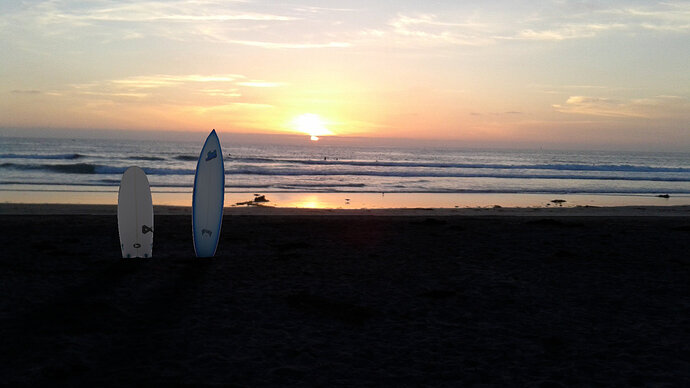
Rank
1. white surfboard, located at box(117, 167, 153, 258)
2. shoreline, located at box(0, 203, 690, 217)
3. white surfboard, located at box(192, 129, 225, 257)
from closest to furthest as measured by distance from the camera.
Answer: white surfboard, located at box(117, 167, 153, 258), white surfboard, located at box(192, 129, 225, 257), shoreline, located at box(0, 203, 690, 217)

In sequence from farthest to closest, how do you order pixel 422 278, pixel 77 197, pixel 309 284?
pixel 77 197
pixel 422 278
pixel 309 284

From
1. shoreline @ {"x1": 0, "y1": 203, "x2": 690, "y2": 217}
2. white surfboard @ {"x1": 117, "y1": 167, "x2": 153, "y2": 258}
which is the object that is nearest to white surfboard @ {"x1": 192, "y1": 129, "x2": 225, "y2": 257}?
white surfboard @ {"x1": 117, "y1": 167, "x2": 153, "y2": 258}

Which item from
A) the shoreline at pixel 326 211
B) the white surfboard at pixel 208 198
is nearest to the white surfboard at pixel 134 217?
the white surfboard at pixel 208 198

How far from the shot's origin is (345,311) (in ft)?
21.9

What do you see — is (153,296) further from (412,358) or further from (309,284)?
(412,358)

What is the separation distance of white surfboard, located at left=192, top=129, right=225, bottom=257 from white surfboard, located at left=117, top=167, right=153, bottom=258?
0.82m

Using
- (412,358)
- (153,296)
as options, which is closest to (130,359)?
(153,296)

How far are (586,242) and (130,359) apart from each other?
32.9 feet

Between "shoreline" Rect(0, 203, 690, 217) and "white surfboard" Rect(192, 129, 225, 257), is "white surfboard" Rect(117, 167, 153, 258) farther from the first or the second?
"shoreline" Rect(0, 203, 690, 217)

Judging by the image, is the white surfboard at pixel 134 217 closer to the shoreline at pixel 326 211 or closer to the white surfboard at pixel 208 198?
the white surfboard at pixel 208 198

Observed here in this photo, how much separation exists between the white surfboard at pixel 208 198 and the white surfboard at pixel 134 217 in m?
0.82

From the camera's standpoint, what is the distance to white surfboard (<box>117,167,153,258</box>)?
932cm

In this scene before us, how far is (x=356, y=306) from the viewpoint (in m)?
6.89

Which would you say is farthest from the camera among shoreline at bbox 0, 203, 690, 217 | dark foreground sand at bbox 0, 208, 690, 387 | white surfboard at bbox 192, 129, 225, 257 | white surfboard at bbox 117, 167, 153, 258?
shoreline at bbox 0, 203, 690, 217
